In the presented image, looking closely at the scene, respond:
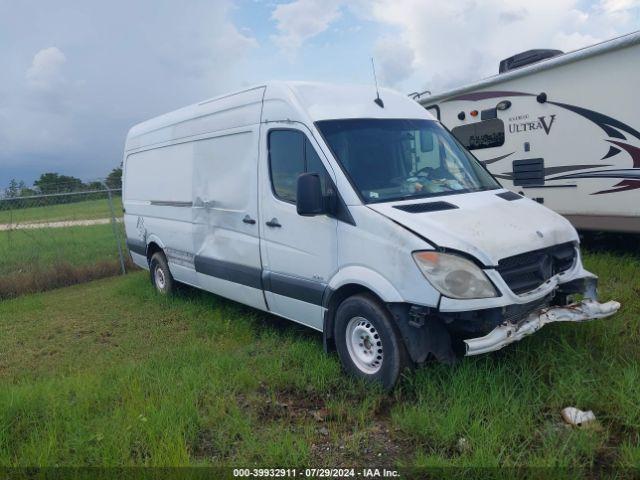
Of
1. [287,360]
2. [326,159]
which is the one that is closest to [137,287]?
[287,360]

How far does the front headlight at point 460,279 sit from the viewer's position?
367cm

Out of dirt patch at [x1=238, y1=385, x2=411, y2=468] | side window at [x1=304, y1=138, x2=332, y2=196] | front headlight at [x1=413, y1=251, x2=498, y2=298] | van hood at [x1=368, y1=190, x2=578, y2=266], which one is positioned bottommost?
dirt patch at [x1=238, y1=385, x2=411, y2=468]

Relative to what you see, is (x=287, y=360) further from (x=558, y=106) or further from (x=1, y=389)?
(x=558, y=106)

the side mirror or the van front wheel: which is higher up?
the side mirror

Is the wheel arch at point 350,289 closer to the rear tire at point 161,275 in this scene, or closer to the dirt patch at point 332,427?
the dirt patch at point 332,427

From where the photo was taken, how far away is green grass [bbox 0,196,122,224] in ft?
34.9

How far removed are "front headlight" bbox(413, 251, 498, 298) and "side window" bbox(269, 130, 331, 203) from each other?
1.28m

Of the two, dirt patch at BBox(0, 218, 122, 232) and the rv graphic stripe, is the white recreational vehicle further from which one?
dirt patch at BBox(0, 218, 122, 232)

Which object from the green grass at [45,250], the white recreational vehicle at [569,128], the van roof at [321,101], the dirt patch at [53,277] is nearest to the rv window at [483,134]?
the white recreational vehicle at [569,128]

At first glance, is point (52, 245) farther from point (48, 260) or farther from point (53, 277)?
point (53, 277)

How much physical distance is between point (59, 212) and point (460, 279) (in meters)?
9.98

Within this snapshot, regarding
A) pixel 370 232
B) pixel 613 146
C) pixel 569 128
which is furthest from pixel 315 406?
pixel 569 128

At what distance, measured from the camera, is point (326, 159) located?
453 centimetres

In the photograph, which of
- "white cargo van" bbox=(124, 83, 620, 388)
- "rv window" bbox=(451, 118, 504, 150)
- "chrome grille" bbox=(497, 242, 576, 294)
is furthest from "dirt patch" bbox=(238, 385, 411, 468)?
"rv window" bbox=(451, 118, 504, 150)
